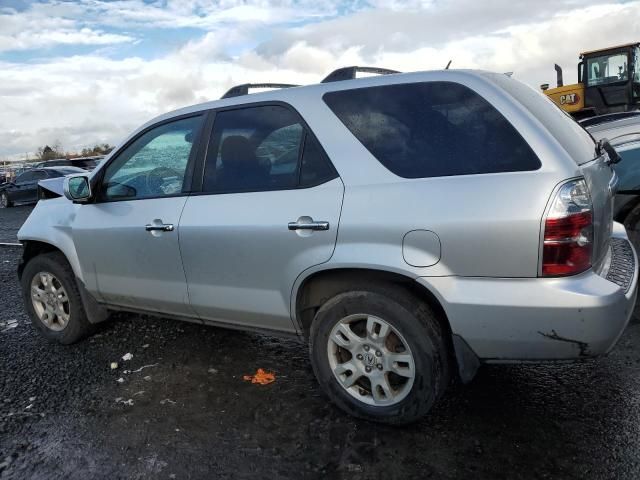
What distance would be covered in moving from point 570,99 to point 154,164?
14.4m

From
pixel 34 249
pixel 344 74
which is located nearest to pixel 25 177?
pixel 34 249

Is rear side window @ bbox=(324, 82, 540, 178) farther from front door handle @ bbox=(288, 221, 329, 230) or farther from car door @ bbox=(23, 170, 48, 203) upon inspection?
car door @ bbox=(23, 170, 48, 203)

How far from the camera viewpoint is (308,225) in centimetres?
280

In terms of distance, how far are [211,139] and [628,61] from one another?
47.0 ft

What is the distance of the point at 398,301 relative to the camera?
8.66 feet

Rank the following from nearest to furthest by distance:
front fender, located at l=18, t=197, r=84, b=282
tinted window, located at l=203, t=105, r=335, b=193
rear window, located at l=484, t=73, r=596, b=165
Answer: rear window, located at l=484, t=73, r=596, b=165, tinted window, located at l=203, t=105, r=335, b=193, front fender, located at l=18, t=197, r=84, b=282

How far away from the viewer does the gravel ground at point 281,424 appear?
8.46ft

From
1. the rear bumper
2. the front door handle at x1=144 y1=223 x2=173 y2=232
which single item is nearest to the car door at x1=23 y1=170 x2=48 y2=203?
the front door handle at x1=144 y1=223 x2=173 y2=232

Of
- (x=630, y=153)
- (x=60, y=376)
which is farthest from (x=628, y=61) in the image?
(x=60, y=376)

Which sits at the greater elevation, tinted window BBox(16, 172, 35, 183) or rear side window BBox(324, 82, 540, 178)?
rear side window BBox(324, 82, 540, 178)

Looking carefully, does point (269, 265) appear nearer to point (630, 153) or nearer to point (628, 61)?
point (630, 153)

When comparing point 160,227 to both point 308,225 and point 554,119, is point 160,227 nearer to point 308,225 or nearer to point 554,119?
point 308,225

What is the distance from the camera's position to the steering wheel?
11.5ft

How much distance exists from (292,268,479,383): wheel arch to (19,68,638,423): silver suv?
11mm
